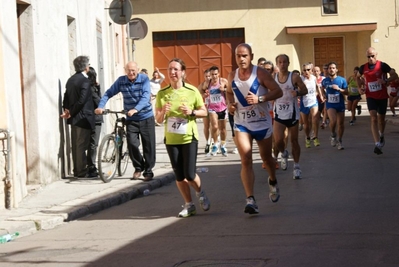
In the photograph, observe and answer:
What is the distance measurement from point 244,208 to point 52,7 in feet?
19.5

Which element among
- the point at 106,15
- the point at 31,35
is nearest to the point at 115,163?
the point at 31,35

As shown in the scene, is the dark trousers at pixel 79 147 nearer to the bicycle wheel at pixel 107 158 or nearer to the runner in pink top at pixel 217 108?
the bicycle wheel at pixel 107 158

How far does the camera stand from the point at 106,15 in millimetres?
23344

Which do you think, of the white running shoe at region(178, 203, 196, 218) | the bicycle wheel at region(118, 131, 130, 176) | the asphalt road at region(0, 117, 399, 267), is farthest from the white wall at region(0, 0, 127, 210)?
the white running shoe at region(178, 203, 196, 218)

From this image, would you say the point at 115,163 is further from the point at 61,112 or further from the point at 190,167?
the point at 190,167

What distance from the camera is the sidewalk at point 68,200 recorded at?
11.1 meters

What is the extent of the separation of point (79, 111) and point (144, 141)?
3.88 ft

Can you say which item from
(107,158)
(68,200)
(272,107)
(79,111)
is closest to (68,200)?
(68,200)

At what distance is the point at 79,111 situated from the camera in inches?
616

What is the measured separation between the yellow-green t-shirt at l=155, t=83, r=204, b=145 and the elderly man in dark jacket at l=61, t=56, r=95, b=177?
4120mm

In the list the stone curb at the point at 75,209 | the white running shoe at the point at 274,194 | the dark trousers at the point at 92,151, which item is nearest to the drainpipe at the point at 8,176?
the stone curb at the point at 75,209

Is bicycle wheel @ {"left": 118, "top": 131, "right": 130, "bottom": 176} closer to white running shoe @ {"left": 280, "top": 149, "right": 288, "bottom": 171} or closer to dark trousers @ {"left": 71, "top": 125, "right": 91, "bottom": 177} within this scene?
dark trousers @ {"left": 71, "top": 125, "right": 91, "bottom": 177}

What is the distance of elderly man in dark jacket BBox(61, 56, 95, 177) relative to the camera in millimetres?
15531

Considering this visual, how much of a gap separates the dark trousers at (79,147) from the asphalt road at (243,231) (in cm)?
172
